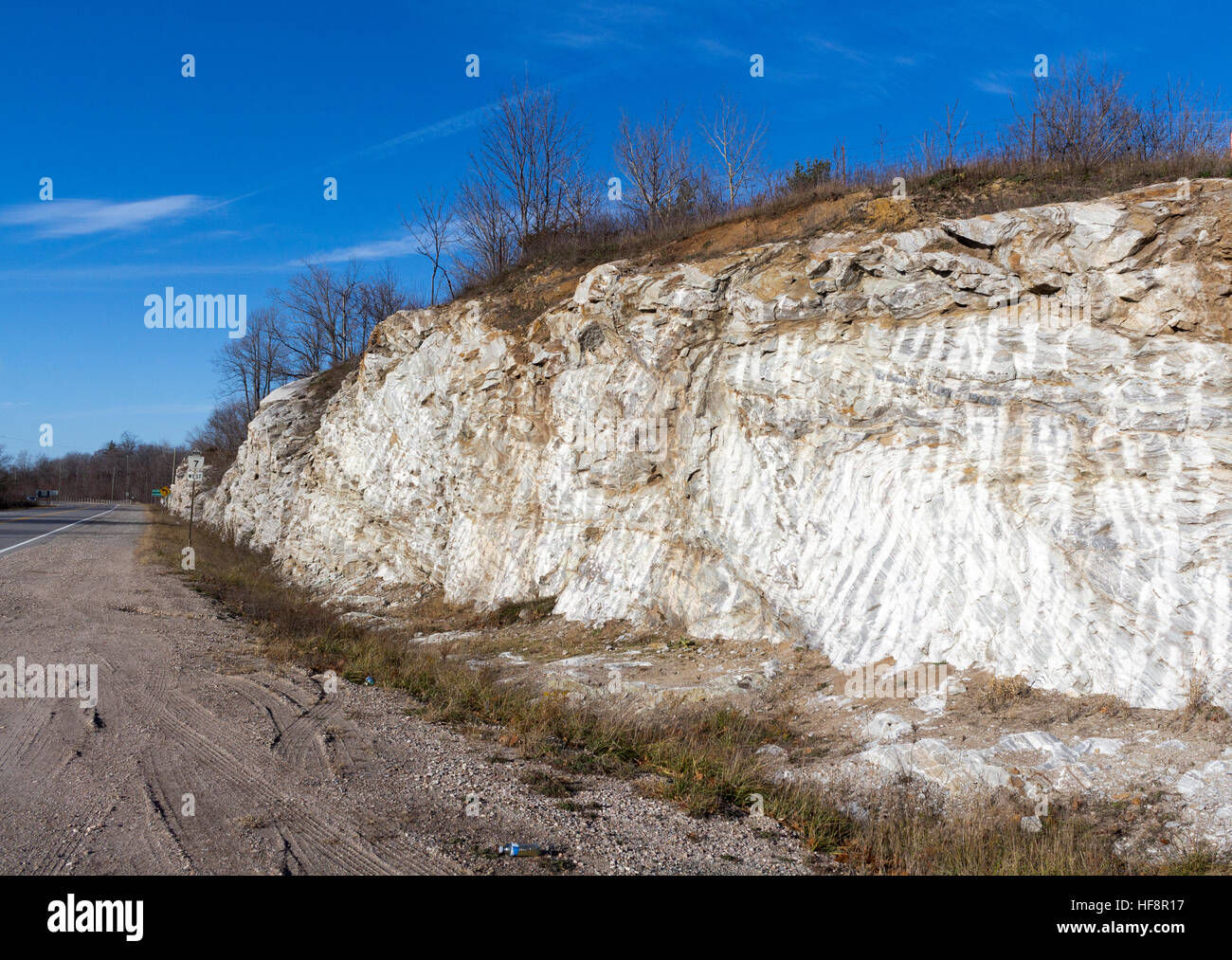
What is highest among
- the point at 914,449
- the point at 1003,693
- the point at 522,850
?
the point at 914,449

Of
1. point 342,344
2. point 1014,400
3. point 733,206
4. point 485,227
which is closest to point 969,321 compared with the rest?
point 1014,400

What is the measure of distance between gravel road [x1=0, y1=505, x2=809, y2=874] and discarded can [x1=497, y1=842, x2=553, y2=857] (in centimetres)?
9

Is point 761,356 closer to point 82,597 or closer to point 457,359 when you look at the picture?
point 457,359

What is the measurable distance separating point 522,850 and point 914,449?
7292 millimetres

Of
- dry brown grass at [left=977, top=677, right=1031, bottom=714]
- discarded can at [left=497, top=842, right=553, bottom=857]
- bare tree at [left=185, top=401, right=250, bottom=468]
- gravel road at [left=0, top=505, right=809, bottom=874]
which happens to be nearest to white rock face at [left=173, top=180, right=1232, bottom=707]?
dry brown grass at [left=977, top=677, right=1031, bottom=714]

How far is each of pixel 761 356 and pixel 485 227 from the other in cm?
1412

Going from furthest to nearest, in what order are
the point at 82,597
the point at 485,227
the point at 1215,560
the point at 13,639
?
1. the point at 485,227
2. the point at 82,597
3. the point at 13,639
4. the point at 1215,560

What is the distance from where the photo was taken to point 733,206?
16.5 m

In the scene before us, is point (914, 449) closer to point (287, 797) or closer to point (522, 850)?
point (522, 850)

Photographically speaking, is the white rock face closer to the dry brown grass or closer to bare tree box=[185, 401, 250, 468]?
the dry brown grass

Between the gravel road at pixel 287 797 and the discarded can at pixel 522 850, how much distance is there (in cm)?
9

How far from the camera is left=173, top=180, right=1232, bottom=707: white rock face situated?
8.20 metres

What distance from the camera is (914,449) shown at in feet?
32.3

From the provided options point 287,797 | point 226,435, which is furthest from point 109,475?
point 287,797
